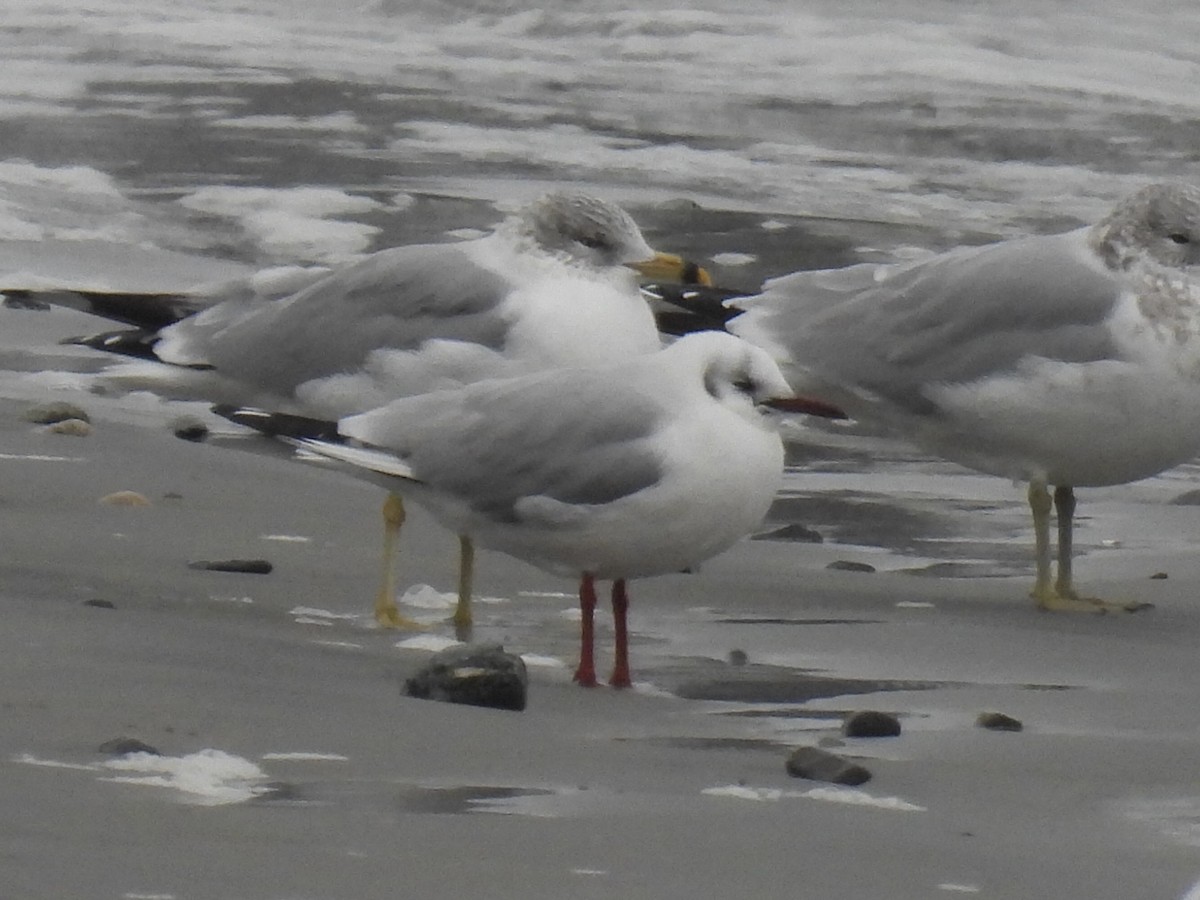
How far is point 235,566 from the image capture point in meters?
5.71

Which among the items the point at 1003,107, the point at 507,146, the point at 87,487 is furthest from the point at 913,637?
the point at 1003,107

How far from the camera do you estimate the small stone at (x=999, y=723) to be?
4.46 meters

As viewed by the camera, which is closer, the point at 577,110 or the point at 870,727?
the point at 870,727

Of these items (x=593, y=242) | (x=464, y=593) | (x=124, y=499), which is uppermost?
(x=593, y=242)

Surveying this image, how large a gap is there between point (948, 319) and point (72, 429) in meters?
2.49

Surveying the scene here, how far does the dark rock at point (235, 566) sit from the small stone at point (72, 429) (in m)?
1.47

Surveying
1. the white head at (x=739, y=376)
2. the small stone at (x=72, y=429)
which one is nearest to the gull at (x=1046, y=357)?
the white head at (x=739, y=376)

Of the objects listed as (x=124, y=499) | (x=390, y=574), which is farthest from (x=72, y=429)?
(x=390, y=574)

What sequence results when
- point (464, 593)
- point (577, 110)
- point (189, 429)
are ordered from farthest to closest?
point (577, 110), point (189, 429), point (464, 593)

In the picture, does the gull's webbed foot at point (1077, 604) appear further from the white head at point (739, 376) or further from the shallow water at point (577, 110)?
the shallow water at point (577, 110)

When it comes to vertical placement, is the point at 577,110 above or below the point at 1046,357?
above

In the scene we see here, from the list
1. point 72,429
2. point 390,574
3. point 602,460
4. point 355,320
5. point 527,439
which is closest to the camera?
point 602,460

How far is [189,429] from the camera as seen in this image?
736 centimetres

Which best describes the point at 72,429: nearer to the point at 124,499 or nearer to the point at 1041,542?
the point at 124,499
